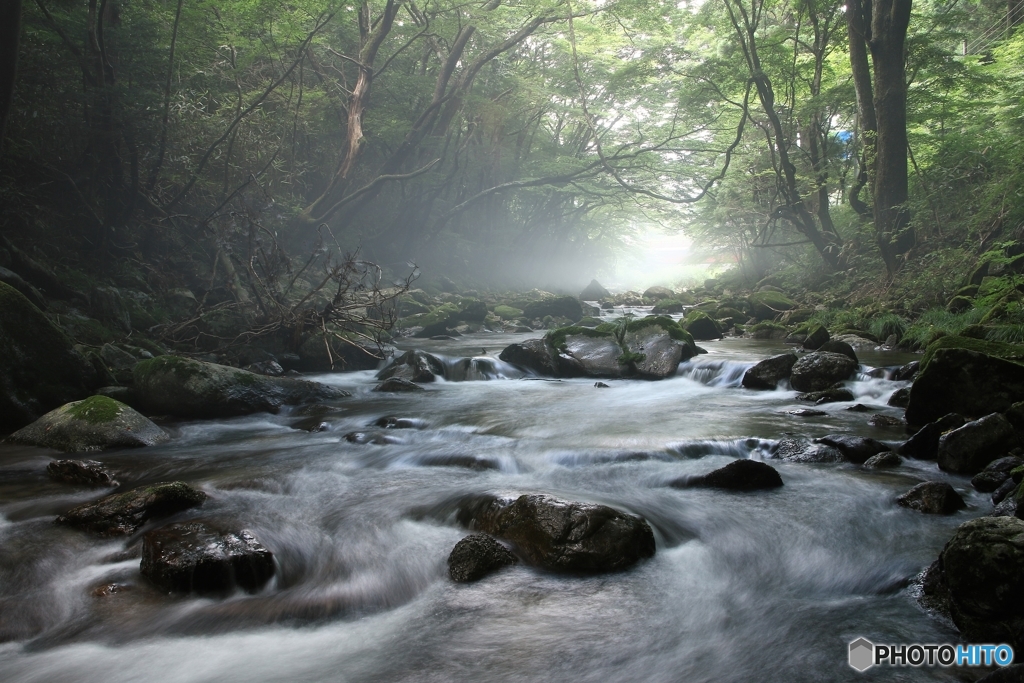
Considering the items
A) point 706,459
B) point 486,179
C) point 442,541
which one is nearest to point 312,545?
point 442,541

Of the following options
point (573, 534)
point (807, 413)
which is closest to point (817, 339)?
point (807, 413)

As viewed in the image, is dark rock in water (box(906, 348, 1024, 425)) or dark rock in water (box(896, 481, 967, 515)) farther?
dark rock in water (box(906, 348, 1024, 425))

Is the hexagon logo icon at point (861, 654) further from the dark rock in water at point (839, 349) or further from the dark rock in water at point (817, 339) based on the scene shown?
the dark rock in water at point (817, 339)

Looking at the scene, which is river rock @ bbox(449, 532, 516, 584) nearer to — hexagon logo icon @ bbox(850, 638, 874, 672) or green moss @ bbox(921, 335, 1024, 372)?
hexagon logo icon @ bbox(850, 638, 874, 672)

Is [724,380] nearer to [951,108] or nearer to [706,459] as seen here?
[706,459]

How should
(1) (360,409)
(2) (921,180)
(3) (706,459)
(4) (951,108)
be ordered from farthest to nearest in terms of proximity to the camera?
(4) (951,108) → (2) (921,180) → (1) (360,409) → (3) (706,459)

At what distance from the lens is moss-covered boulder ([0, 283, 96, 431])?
6.29m

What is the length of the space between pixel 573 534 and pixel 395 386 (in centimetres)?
628

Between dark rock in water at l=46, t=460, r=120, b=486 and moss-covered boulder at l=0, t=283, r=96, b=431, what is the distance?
6.28 feet

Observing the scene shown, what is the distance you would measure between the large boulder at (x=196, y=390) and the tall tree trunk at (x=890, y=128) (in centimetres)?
1242

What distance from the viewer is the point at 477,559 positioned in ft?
11.7

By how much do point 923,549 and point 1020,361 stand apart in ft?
10.2

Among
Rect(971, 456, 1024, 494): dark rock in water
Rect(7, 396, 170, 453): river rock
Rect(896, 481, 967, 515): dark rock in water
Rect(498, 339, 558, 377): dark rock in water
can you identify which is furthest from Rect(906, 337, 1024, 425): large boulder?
Rect(7, 396, 170, 453): river rock

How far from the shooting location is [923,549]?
12.0 ft
